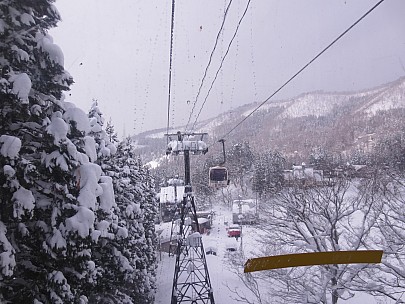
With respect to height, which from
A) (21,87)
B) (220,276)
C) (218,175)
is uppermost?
(21,87)

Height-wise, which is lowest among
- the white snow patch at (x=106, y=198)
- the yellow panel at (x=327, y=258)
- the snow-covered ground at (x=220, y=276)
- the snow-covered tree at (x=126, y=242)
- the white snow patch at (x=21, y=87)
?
the snow-covered ground at (x=220, y=276)

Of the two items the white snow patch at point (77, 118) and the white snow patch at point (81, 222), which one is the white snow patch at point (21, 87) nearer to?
the white snow patch at point (77, 118)

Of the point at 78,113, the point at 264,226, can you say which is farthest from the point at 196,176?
the point at 78,113

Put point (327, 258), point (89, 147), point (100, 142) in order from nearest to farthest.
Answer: point (327, 258)
point (89, 147)
point (100, 142)

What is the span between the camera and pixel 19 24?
5.33 meters

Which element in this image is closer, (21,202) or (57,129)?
(21,202)

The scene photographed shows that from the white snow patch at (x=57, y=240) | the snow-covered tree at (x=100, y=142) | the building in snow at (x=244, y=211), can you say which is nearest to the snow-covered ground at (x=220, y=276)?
the building in snow at (x=244, y=211)

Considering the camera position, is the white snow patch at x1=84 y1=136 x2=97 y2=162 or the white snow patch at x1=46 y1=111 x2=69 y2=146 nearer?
the white snow patch at x1=46 y1=111 x2=69 y2=146

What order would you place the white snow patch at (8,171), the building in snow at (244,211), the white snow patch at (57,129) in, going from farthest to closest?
the building in snow at (244,211)
the white snow patch at (57,129)
the white snow patch at (8,171)

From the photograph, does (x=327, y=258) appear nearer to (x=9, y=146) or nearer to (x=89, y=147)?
(x=9, y=146)

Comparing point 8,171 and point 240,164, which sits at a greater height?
point 8,171

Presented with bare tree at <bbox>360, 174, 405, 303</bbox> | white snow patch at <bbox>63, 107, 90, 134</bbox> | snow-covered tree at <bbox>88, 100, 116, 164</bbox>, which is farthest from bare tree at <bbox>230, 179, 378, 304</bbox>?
white snow patch at <bbox>63, 107, 90, 134</bbox>

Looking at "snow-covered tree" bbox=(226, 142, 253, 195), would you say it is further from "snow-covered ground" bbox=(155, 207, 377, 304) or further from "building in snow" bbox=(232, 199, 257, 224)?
"snow-covered ground" bbox=(155, 207, 377, 304)

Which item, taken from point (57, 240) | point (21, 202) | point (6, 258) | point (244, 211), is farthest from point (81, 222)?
point (244, 211)
